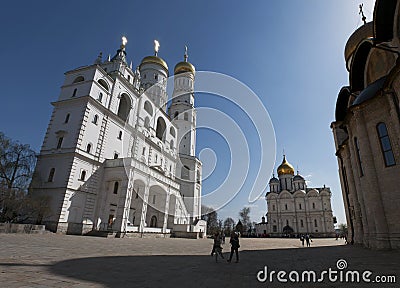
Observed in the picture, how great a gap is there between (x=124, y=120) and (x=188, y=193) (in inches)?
870

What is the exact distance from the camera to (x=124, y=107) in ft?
119

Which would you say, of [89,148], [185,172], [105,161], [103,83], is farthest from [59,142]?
[185,172]

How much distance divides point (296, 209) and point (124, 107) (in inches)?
2297

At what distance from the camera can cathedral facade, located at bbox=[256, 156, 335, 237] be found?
64750 millimetres

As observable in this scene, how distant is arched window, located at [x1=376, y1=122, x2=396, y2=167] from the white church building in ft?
76.1

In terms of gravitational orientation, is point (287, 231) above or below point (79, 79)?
below

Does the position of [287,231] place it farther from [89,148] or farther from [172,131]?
[89,148]

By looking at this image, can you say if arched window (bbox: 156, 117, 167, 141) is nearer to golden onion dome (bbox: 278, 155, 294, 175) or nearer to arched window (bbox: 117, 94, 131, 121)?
arched window (bbox: 117, 94, 131, 121)

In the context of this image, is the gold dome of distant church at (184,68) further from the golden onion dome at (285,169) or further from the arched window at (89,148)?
the golden onion dome at (285,169)

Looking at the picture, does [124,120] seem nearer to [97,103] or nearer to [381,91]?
[97,103]

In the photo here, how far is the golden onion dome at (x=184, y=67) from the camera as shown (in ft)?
195

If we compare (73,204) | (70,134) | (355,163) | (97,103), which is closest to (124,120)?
(97,103)

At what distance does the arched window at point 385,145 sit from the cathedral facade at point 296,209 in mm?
58212

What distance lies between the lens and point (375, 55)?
695 inches
